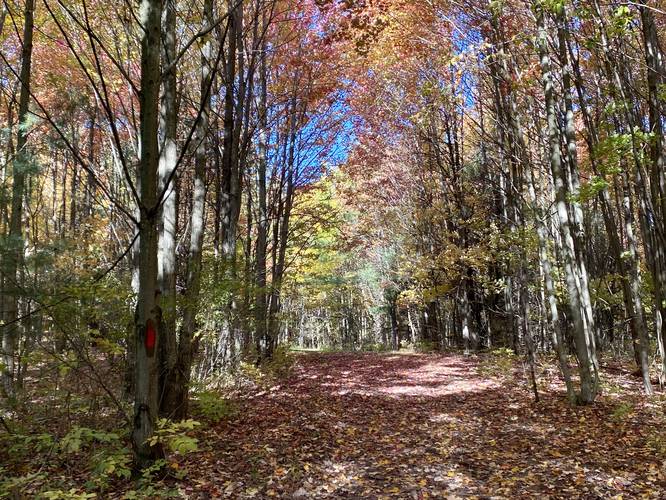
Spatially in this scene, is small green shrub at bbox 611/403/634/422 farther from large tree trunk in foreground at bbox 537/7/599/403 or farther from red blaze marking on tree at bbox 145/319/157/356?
red blaze marking on tree at bbox 145/319/157/356

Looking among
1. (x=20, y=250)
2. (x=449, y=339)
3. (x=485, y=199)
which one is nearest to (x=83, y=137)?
(x=20, y=250)

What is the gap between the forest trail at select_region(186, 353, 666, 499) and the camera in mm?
4277

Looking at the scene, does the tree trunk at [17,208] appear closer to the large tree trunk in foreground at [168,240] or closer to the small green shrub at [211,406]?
the large tree trunk in foreground at [168,240]

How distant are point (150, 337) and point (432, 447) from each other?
4053mm

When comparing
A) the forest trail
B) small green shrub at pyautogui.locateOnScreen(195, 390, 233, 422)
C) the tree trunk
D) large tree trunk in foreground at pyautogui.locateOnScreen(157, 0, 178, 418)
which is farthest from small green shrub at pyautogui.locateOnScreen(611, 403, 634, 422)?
the tree trunk

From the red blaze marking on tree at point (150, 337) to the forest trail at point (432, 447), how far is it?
74.1 inches

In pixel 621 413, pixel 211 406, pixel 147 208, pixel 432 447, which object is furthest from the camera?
pixel 211 406

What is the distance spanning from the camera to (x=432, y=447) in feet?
18.2

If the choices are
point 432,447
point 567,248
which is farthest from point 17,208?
point 567,248

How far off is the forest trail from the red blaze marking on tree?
1883 mm

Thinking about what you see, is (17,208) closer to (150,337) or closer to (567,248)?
(150,337)

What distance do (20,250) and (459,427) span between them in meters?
7.08

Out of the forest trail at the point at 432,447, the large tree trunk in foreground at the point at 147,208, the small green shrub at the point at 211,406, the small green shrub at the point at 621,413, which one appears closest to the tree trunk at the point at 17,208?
the small green shrub at the point at 211,406

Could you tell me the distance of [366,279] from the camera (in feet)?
90.0
